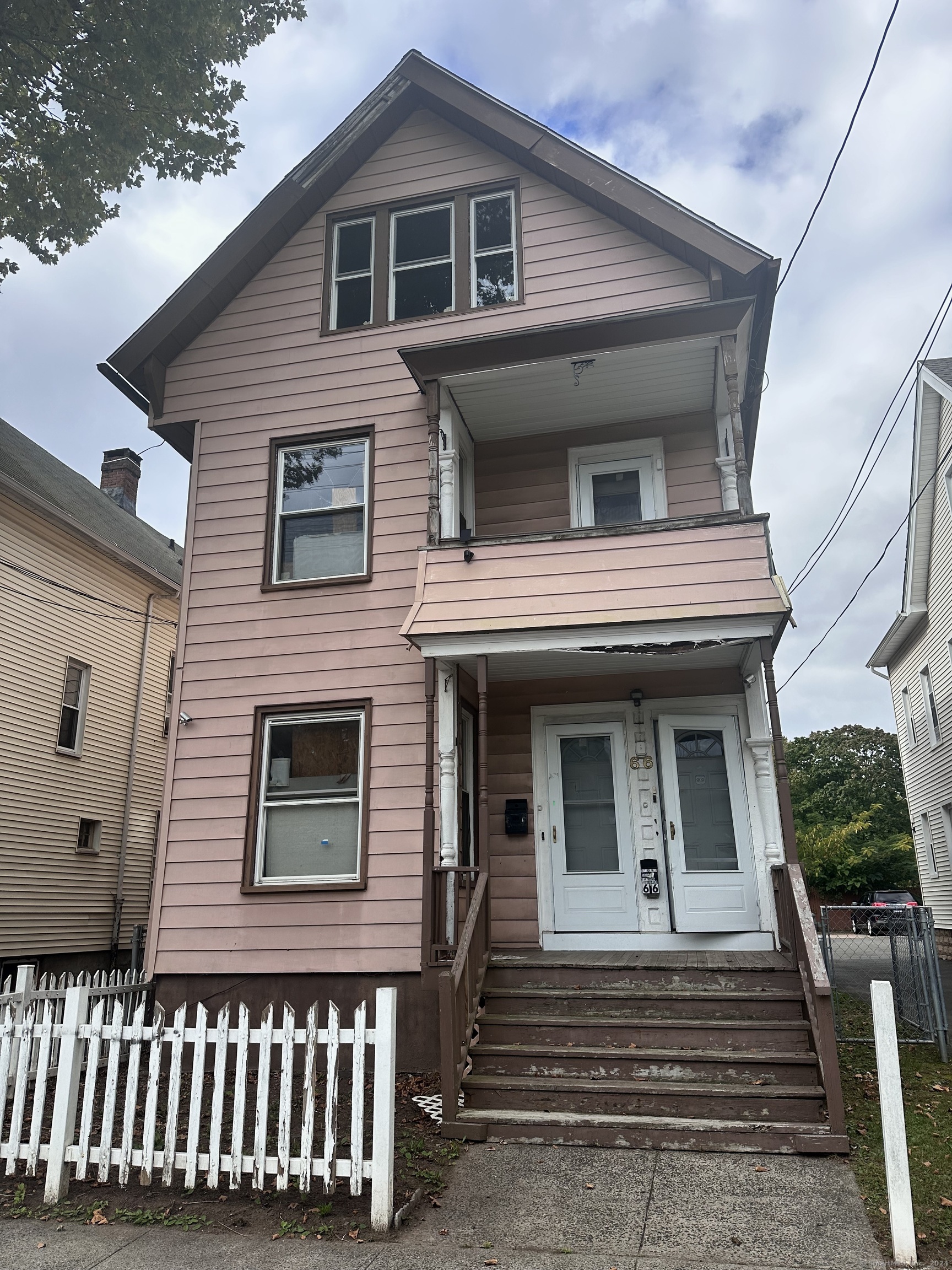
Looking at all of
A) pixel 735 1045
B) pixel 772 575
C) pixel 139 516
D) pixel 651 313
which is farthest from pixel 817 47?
pixel 139 516

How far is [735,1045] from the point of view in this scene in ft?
21.5

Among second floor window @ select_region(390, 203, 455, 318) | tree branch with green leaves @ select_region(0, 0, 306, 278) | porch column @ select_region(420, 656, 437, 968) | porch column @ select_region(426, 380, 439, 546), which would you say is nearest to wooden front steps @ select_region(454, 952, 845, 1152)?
porch column @ select_region(420, 656, 437, 968)

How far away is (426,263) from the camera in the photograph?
35.5ft

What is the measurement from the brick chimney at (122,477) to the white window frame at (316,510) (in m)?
12.0

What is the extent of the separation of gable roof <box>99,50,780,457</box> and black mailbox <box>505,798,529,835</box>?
17.8 ft

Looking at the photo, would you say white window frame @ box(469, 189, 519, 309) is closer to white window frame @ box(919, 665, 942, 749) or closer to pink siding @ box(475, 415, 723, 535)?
pink siding @ box(475, 415, 723, 535)

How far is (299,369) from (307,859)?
5633 mm

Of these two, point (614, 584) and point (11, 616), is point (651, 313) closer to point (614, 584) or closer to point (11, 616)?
point (614, 584)

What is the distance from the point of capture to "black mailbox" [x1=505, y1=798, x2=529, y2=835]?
9.45m

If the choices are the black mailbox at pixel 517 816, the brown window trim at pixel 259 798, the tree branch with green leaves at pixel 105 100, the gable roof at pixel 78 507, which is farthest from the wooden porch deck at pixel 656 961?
the gable roof at pixel 78 507

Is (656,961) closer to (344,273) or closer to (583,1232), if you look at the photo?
(583,1232)

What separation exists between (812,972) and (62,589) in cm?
1364

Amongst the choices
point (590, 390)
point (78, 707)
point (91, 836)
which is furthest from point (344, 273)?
point (91, 836)

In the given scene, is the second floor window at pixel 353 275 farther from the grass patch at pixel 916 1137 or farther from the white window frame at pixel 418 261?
the grass patch at pixel 916 1137
